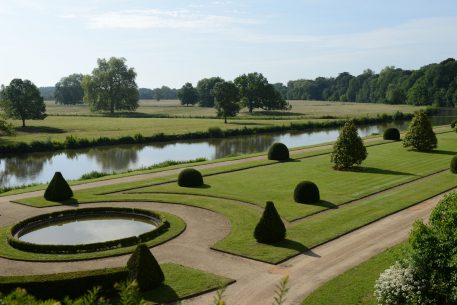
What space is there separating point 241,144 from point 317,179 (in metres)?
30.2

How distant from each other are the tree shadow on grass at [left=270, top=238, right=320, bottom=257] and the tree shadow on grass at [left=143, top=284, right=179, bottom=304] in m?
5.78

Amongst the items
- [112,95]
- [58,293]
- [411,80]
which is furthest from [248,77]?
[58,293]

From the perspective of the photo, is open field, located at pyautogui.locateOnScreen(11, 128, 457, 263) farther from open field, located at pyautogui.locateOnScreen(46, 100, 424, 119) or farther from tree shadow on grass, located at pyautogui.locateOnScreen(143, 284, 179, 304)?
open field, located at pyautogui.locateOnScreen(46, 100, 424, 119)

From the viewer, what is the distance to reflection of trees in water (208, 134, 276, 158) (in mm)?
57469

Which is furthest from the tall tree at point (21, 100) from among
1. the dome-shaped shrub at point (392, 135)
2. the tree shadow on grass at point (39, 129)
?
the dome-shaped shrub at point (392, 135)

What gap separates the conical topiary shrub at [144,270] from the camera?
50.0 ft

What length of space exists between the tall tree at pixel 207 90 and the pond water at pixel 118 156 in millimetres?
66383

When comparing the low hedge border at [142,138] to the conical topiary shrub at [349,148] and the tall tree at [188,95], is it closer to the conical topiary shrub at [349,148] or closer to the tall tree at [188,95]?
the conical topiary shrub at [349,148]

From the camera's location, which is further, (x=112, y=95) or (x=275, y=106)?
(x=275, y=106)

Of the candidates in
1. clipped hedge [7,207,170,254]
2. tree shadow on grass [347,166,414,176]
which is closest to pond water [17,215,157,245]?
clipped hedge [7,207,170,254]

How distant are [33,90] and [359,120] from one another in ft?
196

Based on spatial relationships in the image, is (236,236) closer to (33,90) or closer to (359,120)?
(33,90)

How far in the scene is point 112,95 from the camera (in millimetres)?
108375

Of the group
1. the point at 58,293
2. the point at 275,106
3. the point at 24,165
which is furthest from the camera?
the point at 275,106
